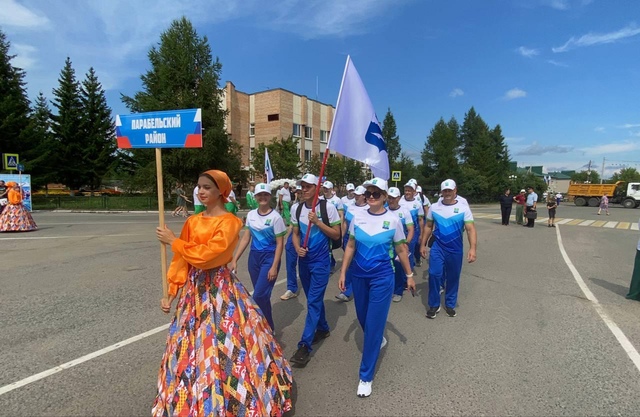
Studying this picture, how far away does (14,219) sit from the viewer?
13.2 m

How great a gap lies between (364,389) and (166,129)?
2.92 m

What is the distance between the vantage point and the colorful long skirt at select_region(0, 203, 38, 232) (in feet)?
43.1

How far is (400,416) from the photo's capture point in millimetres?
2836

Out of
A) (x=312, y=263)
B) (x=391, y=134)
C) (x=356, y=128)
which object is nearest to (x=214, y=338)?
(x=312, y=263)

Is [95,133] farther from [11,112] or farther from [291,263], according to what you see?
[291,263]

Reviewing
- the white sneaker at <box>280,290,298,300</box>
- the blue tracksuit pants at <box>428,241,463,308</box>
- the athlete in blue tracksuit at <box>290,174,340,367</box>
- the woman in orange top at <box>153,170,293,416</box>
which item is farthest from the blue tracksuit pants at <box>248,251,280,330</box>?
the blue tracksuit pants at <box>428,241,463,308</box>

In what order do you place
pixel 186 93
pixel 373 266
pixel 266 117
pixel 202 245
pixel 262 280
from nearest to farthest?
pixel 202 245
pixel 373 266
pixel 262 280
pixel 186 93
pixel 266 117

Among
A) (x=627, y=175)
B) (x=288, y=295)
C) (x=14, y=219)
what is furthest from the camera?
(x=627, y=175)

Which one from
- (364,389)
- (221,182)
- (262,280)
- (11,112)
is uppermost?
(11,112)

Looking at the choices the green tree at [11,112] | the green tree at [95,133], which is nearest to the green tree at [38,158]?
the green tree at [11,112]

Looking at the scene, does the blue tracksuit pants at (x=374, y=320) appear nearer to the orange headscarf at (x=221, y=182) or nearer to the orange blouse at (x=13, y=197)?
the orange headscarf at (x=221, y=182)

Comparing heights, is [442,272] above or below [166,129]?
below

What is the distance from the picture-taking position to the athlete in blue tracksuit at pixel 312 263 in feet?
12.4

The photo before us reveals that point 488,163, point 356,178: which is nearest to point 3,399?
point 356,178
